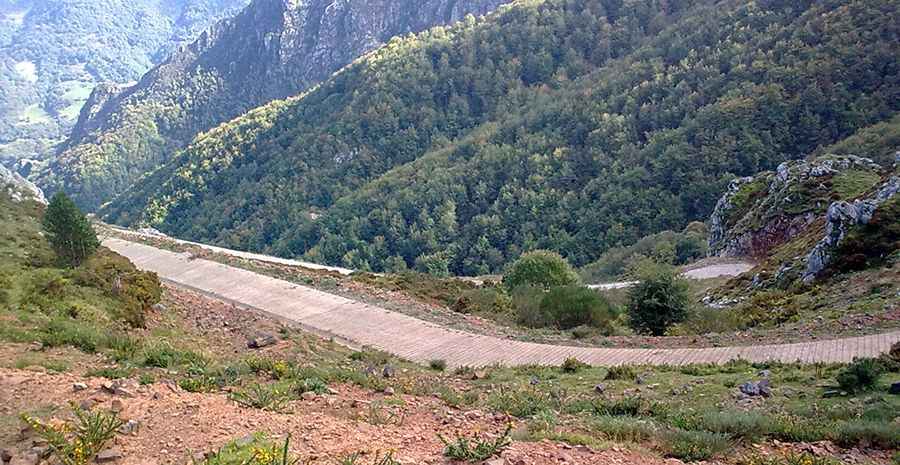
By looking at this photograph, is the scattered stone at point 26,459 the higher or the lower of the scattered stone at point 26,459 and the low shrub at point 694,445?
the higher

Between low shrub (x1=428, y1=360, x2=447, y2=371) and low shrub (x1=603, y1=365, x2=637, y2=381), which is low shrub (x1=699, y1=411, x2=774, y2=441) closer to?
low shrub (x1=603, y1=365, x2=637, y2=381)

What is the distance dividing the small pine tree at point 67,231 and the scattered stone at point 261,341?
6.12 m

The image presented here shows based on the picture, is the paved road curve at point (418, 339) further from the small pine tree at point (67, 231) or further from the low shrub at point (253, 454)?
the low shrub at point (253, 454)

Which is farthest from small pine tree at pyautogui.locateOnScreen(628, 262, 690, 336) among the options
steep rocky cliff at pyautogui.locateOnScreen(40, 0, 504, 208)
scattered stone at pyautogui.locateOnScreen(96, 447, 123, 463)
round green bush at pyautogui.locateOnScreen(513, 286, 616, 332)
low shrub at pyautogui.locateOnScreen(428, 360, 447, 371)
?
steep rocky cliff at pyautogui.locateOnScreen(40, 0, 504, 208)

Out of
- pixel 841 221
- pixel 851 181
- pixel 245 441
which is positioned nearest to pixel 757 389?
pixel 245 441

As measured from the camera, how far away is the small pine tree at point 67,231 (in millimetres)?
15508

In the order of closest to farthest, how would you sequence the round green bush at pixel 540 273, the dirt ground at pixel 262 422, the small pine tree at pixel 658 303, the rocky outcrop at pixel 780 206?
the dirt ground at pixel 262 422 < the small pine tree at pixel 658 303 < the round green bush at pixel 540 273 < the rocky outcrop at pixel 780 206

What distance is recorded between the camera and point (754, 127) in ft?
171

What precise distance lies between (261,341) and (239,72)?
551 feet

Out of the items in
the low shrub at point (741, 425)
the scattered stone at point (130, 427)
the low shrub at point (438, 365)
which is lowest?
the low shrub at point (438, 365)

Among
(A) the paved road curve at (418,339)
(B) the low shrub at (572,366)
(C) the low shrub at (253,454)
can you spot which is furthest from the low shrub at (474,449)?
(A) the paved road curve at (418,339)

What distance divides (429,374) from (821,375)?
5.89m

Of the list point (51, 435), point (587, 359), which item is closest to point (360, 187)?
point (587, 359)

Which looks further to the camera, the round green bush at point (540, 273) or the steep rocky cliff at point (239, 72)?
the steep rocky cliff at point (239, 72)
